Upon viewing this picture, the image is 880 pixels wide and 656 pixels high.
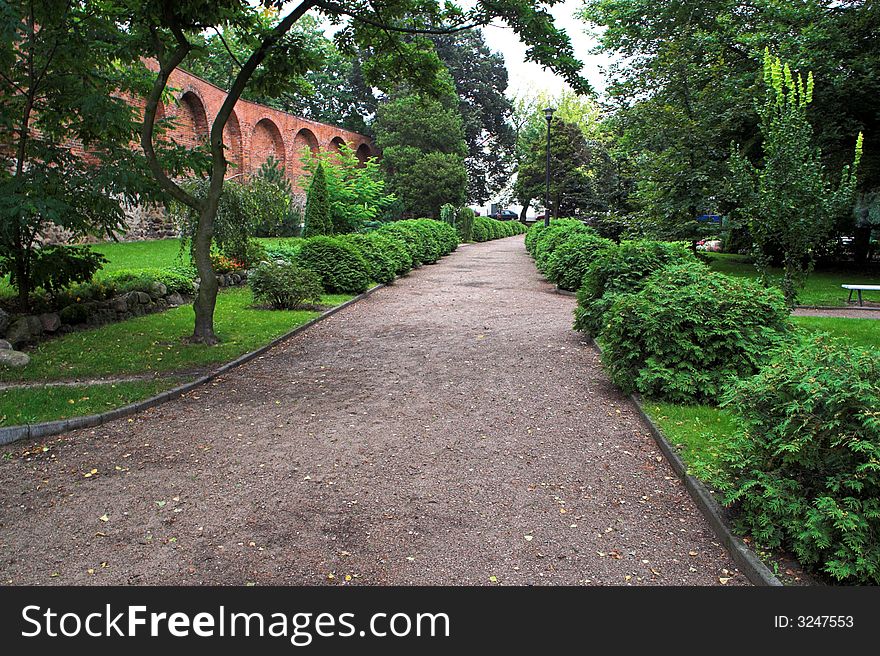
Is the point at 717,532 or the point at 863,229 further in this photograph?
the point at 863,229

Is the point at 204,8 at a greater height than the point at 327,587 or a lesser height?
greater

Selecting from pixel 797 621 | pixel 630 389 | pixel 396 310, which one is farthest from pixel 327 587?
pixel 396 310

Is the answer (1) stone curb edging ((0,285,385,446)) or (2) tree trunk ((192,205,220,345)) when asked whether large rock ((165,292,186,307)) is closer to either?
(2) tree trunk ((192,205,220,345))

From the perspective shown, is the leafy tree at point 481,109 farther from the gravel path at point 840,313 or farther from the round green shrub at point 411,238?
the gravel path at point 840,313

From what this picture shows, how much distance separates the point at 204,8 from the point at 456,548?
6547 millimetres

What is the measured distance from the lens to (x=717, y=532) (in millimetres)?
3443

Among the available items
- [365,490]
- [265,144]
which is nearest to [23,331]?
[365,490]

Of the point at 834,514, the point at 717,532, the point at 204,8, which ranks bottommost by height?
the point at 717,532

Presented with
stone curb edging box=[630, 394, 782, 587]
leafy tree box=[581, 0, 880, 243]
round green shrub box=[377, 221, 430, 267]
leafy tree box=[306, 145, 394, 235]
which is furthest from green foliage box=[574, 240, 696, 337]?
leafy tree box=[306, 145, 394, 235]

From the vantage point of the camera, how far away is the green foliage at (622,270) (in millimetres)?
8000

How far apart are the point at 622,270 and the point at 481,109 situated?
45.2 m

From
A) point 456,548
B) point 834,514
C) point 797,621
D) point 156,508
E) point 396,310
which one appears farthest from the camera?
point 396,310

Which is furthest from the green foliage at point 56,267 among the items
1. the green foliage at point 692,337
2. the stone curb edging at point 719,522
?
the stone curb edging at point 719,522

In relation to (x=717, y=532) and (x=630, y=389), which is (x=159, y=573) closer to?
(x=717, y=532)
